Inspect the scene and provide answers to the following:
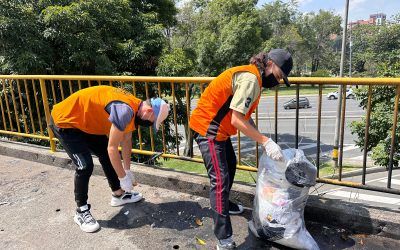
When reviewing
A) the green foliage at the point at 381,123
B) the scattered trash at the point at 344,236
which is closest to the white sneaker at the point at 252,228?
the scattered trash at the point at 344,236

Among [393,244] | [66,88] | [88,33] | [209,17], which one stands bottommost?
[393,244]

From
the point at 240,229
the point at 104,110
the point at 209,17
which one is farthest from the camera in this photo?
the point at 209,17

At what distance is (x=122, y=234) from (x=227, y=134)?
1.26 metres

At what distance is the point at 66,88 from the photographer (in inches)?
315

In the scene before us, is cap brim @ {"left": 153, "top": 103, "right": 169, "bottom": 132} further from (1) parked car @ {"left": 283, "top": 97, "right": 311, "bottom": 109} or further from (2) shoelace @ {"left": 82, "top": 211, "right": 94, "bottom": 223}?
(1) parked car @ {"left": 283, "top": 97, "right": 311, "bottom": 109}

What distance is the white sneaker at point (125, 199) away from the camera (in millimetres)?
3300

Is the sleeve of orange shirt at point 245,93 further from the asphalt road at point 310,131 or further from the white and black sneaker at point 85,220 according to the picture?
the asphalt road at point 310,131

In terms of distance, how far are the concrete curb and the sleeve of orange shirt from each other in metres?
1.24

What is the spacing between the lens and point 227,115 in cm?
244

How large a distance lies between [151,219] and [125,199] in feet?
1.41

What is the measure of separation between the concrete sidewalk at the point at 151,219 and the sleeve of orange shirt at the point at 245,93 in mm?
1137

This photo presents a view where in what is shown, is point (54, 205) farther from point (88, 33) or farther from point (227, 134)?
point (88, 33)

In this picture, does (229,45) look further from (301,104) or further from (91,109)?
(91,109)

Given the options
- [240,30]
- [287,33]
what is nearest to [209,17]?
[240,30]
